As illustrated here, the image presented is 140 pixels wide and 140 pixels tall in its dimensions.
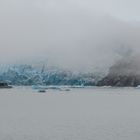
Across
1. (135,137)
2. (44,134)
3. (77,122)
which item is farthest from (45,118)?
(135,137)

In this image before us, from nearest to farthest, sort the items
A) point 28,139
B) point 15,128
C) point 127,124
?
point 28,139 < point 15,128 < point 127,124

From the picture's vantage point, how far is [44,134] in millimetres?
40844

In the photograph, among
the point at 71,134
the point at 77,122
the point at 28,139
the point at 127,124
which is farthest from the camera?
the point at 77,122

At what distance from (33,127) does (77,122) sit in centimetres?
702

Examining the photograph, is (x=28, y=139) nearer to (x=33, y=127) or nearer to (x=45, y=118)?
(x=33, y=127)

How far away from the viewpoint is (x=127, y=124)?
158 feet

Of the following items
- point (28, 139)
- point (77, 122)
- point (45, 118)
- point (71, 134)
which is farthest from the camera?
point (45, 118)

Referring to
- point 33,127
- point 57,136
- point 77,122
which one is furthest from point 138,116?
point 57,136

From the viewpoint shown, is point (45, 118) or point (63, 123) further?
point (45, 118)

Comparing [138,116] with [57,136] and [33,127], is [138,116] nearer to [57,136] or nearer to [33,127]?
[33,127]

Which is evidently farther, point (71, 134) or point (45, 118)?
point (45, 118)

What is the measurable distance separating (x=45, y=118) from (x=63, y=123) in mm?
6983

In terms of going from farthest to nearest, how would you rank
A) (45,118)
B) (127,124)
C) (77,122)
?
(45,118) < (77,122) < (127,124)

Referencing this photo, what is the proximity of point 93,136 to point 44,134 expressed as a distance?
4.53m
